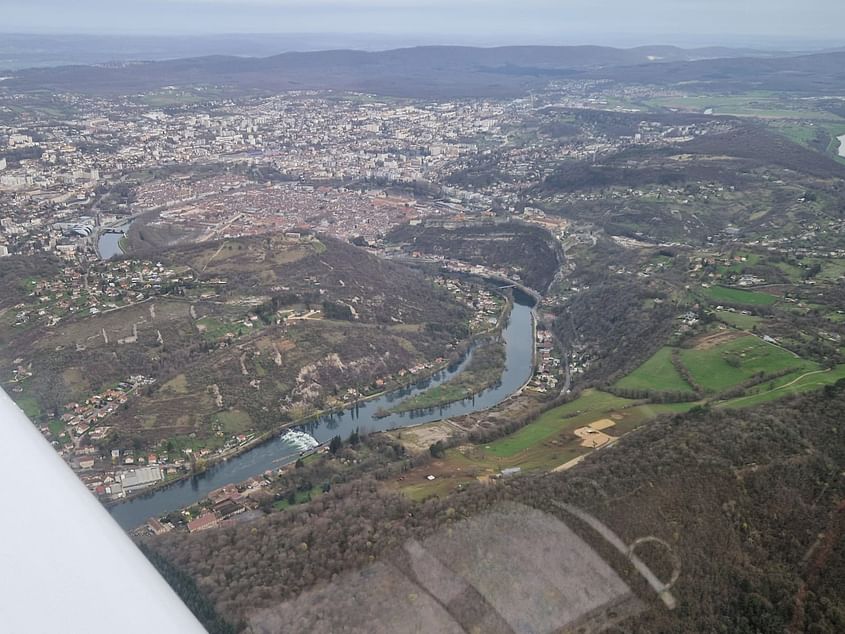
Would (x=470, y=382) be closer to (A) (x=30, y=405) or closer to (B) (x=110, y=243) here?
(A) (x=30, y=405)

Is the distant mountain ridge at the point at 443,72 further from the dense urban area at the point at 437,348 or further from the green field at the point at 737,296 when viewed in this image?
the green field at the point at 737,296

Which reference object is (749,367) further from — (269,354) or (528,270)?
(528,270)

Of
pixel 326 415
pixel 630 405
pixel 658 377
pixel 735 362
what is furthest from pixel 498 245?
pixel 630 405

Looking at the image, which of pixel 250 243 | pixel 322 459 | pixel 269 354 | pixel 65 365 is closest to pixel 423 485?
pixel 322 459

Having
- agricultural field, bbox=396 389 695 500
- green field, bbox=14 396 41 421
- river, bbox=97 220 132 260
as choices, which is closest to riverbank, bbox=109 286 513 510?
agricultural field, bbox=396 389 695 500

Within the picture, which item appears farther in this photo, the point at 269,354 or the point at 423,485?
the point at 269,354

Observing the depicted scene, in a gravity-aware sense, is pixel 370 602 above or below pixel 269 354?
above

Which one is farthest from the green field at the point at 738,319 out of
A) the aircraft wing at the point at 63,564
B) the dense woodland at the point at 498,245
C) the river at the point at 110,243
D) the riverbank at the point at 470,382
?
the river at the point at 110,243
